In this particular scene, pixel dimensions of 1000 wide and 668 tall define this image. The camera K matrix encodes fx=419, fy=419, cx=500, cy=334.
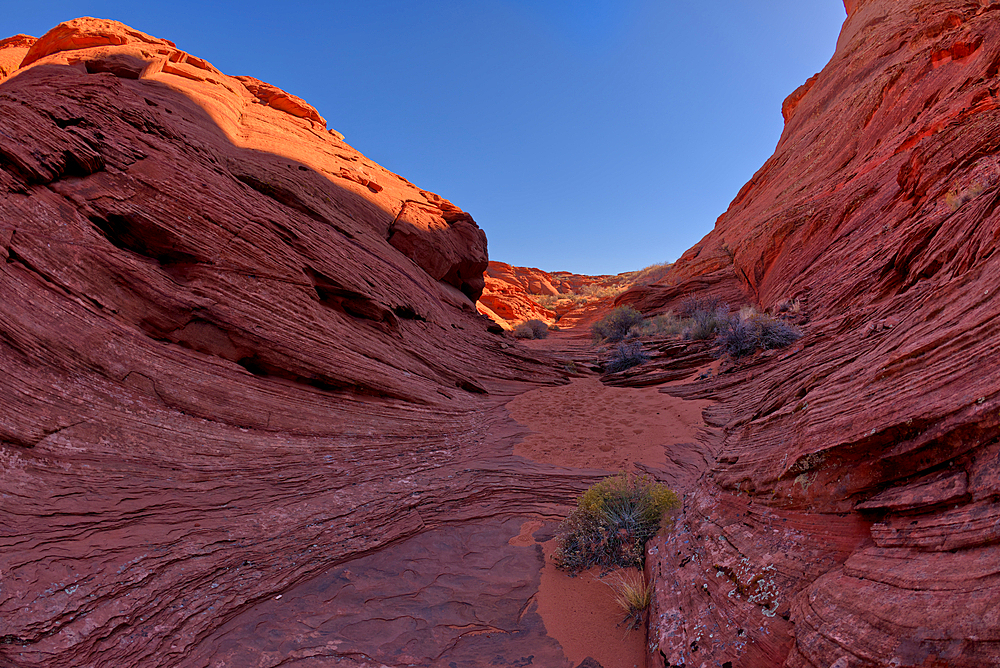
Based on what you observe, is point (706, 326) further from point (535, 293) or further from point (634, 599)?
point (535, 293)

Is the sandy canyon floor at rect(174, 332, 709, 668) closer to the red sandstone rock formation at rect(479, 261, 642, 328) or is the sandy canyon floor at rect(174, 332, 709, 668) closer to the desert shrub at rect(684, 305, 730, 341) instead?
the desert shrub at rect(684, 305, 730, 341)

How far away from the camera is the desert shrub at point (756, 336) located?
30.1ft

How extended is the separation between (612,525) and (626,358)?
31.3 ft

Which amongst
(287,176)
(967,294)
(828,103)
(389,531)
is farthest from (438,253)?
(828,103)

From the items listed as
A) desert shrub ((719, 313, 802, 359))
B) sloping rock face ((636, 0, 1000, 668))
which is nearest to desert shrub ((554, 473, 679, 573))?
sloping rock face ((636, 0, 1000, 668))

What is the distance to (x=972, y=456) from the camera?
236 cm

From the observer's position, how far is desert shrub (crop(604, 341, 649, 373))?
1366 cm

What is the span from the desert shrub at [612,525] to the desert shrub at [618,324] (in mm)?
13636

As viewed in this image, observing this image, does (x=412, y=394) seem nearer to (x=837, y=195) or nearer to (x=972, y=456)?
(x=972, y=456)

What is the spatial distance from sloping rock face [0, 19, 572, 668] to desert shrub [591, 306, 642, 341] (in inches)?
376

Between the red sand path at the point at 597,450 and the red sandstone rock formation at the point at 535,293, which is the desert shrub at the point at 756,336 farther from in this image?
the red sandstone rock formation at the point at 535,293

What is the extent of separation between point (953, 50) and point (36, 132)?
19.5m

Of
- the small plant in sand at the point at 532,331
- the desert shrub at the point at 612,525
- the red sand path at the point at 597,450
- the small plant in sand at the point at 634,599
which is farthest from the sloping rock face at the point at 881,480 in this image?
the small plant in sand at the point at 532,331

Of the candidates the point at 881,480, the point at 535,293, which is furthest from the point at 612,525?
the point at 535,293
